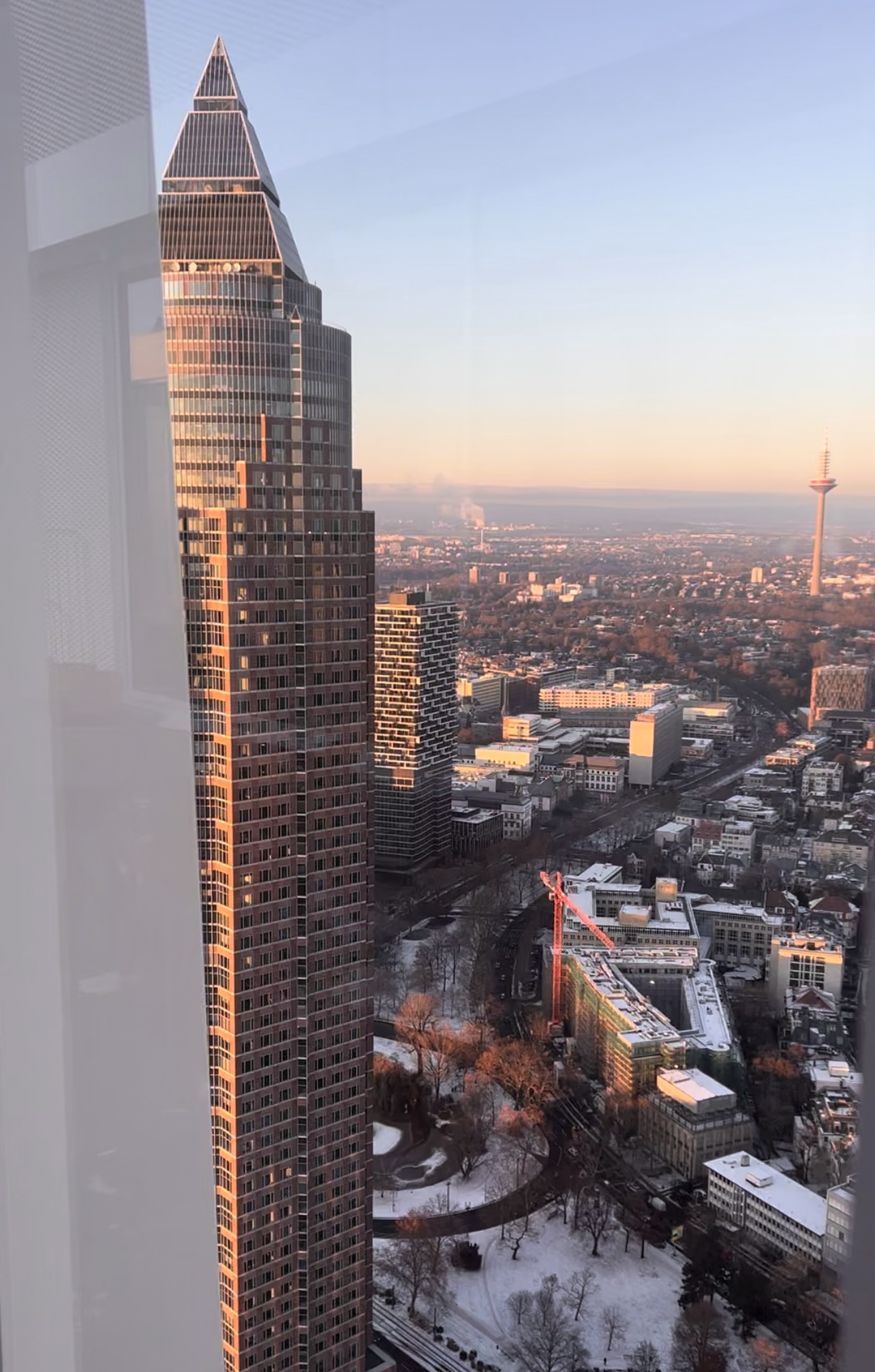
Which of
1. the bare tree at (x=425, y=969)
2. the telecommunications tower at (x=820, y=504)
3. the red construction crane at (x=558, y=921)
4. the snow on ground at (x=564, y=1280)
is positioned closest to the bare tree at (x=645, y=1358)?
the snow on ground at (x=564, y=1280)

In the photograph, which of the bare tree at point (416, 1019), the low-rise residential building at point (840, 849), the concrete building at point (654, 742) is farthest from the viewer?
the bare tree at point (416, 1019)

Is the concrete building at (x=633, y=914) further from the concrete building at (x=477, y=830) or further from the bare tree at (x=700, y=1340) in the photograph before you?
the bare tree at (x=700, y=1340)

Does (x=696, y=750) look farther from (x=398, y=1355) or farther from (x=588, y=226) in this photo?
(x=398, y=1355)

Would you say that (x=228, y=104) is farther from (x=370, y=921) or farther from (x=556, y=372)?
(x=370, y=921)

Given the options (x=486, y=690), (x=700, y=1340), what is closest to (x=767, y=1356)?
(x=700, y=1340)

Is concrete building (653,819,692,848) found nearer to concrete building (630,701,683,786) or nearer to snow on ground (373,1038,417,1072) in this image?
concrete building (630,701,683,786)

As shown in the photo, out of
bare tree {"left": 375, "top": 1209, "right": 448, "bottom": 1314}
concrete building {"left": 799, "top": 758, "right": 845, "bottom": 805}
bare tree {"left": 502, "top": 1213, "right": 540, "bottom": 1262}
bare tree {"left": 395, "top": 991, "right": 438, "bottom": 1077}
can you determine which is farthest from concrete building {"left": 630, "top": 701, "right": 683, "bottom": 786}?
bare tree {"left": 375, "top": 1209, "right": 448, "bottom": 1314}

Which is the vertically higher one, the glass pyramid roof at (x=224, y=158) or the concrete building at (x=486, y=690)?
the glass pyramid roof at (x=224, y=158)

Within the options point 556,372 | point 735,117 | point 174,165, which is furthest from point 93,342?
point 735,117
